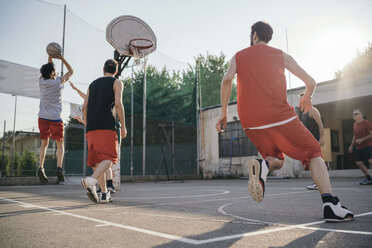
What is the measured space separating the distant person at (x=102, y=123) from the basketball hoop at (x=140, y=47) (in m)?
5.31

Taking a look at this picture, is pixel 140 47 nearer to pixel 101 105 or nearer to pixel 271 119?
pixel 101 105

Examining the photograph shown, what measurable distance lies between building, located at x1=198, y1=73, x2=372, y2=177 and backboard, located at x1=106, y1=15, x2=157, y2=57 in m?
7.46

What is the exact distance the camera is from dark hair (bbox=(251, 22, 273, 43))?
2.54 m

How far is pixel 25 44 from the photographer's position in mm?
8938

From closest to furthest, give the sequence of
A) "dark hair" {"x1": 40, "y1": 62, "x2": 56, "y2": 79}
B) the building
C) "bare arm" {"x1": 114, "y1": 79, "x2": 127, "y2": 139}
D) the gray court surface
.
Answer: the gray court surface
"bare arm" {"x1": 114, "y1": 79, "x2": 127, "y2": 139}
"dark hair" {"x1": 40, "y1": 62, "x2": 56, "y2": 79}
the building

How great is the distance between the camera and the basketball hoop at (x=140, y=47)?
28.9 feet

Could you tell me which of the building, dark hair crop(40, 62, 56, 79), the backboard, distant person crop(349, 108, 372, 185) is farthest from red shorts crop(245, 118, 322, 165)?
the building


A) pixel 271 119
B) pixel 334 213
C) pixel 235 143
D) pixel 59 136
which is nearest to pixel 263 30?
pixel 271 119

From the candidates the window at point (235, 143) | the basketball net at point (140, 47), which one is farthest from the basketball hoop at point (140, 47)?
the window at point (235, 143)

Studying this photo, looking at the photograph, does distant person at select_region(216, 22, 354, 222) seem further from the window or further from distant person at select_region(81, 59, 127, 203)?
the window

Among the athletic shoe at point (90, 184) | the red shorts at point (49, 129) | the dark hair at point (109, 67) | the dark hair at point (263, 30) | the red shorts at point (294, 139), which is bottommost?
the athletic shoe at point (90, 184)

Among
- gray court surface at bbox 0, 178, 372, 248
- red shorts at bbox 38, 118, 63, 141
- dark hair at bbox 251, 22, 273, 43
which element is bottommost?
gray court surface at bbox 0, 178, 372, 248

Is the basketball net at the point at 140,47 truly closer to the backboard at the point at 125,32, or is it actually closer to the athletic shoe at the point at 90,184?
the backboard at the point at 125,32

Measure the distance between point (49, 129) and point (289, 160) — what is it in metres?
11.2
